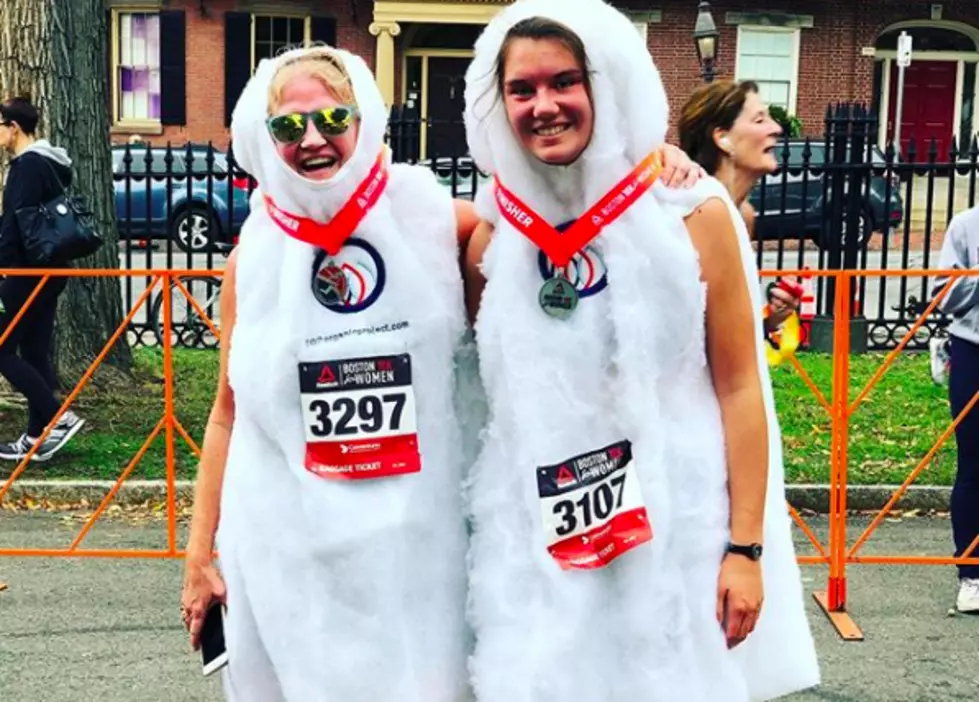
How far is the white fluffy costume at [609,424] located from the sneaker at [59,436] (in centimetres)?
573

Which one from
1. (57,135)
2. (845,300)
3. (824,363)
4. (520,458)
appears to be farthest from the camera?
(824,363)

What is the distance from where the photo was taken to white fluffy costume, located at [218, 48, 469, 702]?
2.63 metres

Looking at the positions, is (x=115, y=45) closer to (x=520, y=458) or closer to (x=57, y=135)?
(x=57, y=135)

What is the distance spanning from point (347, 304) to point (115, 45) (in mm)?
26542

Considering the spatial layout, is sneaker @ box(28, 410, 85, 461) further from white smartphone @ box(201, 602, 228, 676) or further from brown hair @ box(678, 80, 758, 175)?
white smartphone @ box(201, 602, 228, 676)

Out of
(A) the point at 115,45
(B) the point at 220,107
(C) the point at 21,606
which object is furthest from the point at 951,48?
(C) the point at 21,606

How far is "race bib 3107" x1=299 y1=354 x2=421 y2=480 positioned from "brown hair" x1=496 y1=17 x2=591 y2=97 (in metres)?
0.62

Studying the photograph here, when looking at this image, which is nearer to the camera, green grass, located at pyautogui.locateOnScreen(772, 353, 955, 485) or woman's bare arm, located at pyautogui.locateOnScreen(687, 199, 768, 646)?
woman's bare arm, located at pyautogui.locateOnScreen(687, 199, 768, 646)

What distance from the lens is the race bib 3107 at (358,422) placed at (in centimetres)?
264

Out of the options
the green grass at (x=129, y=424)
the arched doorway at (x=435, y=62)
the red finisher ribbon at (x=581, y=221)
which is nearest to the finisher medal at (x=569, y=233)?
the red finisher ribbon at (x=581, y=221)

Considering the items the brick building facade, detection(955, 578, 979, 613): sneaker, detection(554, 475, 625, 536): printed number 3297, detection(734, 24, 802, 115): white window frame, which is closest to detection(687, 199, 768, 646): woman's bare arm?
detection(554, 475, 625, 536): printed number 3297

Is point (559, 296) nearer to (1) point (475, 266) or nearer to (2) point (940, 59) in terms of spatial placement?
(1) point (475, 266)

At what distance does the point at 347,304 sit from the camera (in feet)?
8.75

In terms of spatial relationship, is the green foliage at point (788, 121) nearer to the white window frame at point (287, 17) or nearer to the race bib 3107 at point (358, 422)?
the white window frame at point (287, 17)
